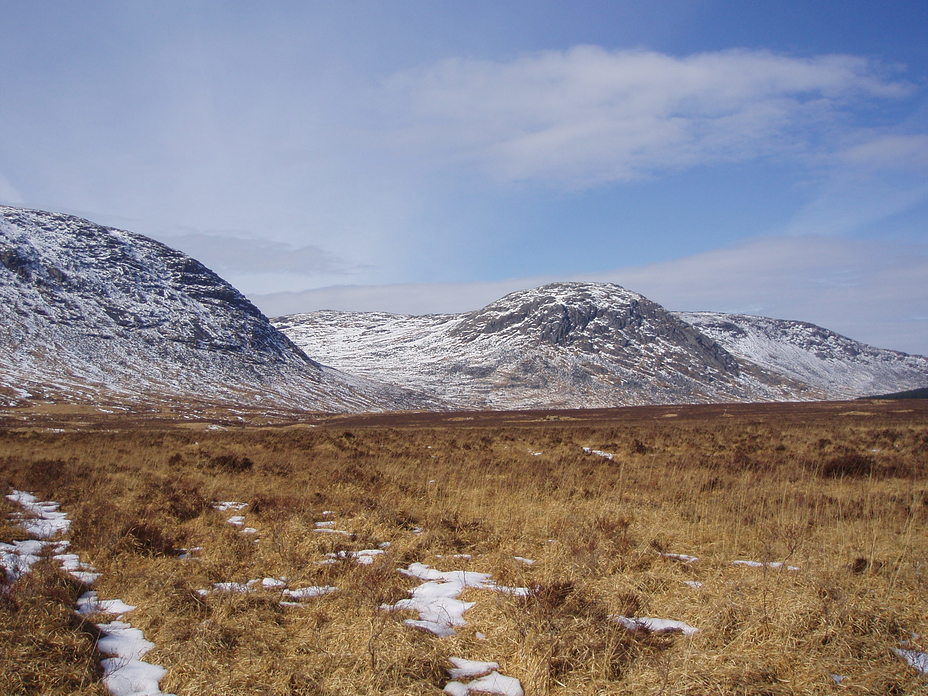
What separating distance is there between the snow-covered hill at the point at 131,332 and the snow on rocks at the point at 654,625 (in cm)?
8619

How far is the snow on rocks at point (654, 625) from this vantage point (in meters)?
5.20

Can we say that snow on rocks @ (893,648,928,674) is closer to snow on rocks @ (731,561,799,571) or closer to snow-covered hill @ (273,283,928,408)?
snow on rocks @ (731,561,799,571)

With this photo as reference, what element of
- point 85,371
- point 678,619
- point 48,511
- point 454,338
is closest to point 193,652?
point 678,619

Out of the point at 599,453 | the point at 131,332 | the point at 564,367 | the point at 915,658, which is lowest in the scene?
the point at 599,453

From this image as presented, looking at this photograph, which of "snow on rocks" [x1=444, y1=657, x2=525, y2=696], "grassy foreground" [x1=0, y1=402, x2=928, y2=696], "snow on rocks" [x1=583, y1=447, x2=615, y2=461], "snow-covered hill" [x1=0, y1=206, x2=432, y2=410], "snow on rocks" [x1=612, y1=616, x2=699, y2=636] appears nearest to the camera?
"snow on rocks" [x1=444, y1=657, x2=525, y2=696]

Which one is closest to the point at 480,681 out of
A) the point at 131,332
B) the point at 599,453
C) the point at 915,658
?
the point at 915,658

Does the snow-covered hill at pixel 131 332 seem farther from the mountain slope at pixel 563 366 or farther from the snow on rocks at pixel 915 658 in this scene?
the snow on rocks at pixel 915 658

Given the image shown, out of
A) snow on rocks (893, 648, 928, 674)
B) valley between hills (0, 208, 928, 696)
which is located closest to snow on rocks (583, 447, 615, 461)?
valley between hills (0, 208, 928, 696)

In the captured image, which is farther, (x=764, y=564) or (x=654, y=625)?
(x=764, y=564)

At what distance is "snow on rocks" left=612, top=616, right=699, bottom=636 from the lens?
520 centimetres

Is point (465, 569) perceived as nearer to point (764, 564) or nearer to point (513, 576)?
point (513, 576)

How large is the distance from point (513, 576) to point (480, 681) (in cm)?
219

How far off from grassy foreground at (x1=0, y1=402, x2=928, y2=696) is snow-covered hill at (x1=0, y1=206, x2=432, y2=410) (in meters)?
79.1

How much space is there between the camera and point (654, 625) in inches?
211
